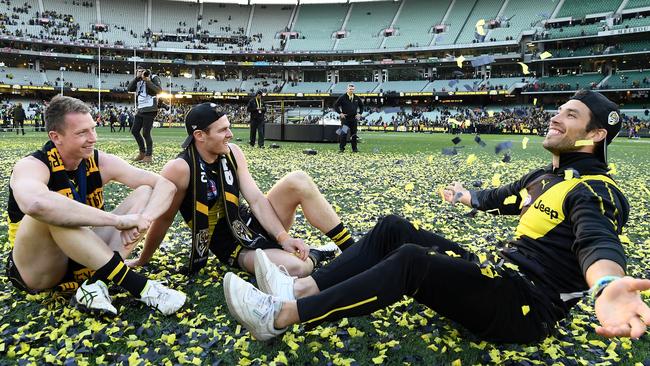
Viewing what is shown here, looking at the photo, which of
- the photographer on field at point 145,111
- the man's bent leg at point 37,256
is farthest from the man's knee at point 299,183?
the photographer on field at point 145,111

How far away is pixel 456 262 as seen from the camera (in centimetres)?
237

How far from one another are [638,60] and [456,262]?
59.2 meters

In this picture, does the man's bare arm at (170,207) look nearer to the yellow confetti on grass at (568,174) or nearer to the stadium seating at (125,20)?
the yellow confetti on grass at (568,174)

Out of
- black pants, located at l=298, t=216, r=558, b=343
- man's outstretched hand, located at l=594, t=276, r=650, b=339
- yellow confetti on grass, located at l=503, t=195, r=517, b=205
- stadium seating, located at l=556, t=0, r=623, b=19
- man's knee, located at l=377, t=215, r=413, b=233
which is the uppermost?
stadium seating, located at l=556, t=0, r=623, b=19

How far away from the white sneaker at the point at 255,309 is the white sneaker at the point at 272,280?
221 millimetres

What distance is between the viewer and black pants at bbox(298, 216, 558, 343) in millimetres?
2316

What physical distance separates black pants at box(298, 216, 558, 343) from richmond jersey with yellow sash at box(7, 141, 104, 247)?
6.24 feet

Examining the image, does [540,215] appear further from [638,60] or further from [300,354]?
[638,60]

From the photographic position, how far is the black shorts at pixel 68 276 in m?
3.14

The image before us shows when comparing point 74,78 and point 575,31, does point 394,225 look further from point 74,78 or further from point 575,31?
point 74,78

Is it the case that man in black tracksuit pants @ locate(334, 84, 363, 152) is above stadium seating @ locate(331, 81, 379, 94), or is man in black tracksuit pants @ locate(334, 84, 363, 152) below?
below

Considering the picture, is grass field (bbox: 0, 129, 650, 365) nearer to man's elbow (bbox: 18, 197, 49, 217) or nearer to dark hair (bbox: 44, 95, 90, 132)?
man's elbow (bbox: 18, 197, 49, 217)

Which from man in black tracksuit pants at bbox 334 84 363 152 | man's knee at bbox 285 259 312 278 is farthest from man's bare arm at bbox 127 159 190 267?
man in black tracksuit pants at bbox 334 84 363 152

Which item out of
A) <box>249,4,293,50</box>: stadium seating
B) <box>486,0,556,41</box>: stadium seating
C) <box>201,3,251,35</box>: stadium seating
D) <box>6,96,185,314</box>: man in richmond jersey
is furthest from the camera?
<box>201,3,251,35</box>: stadium seating
